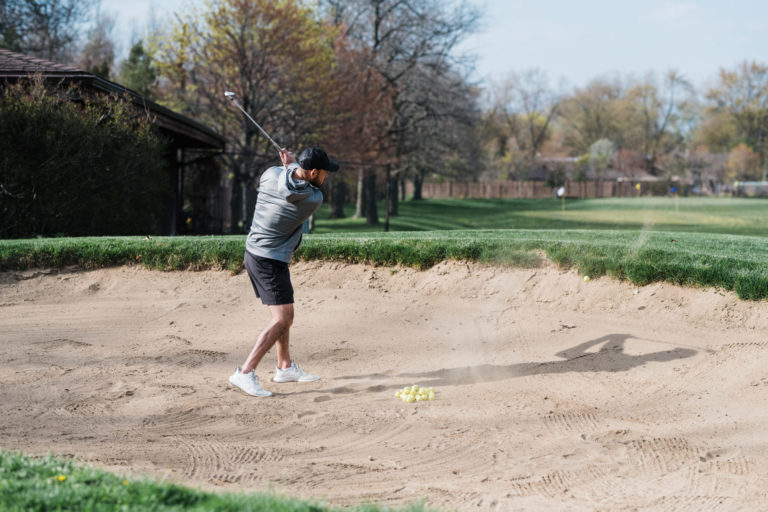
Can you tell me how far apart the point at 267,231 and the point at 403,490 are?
285 cm

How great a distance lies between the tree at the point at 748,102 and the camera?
92188 millimetres

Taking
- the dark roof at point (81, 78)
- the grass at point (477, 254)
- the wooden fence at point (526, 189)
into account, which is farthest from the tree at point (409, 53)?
the wooden fence at point (526, 189)

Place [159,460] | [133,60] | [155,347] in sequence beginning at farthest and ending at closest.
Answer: [133,60] < [155,347] < [159,460]

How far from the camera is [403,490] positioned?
4.50m

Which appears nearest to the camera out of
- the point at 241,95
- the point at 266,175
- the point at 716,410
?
the point at 716,410

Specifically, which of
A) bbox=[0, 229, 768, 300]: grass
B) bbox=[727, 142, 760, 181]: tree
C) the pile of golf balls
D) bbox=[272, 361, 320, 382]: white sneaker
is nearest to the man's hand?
bbox=[272, 361, 320, 382]: white sneaker

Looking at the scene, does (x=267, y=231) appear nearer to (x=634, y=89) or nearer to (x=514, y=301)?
(x=514, y=301)

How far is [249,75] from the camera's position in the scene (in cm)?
2559

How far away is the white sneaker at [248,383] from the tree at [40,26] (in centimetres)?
2992

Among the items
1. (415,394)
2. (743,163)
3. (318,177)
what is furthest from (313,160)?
(743,163)

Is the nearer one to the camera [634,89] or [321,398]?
[321,398]

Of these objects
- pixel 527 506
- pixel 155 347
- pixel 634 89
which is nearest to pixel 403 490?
pixel 527 506

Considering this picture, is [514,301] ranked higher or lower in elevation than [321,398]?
higher

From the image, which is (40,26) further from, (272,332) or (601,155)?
(601,155)
